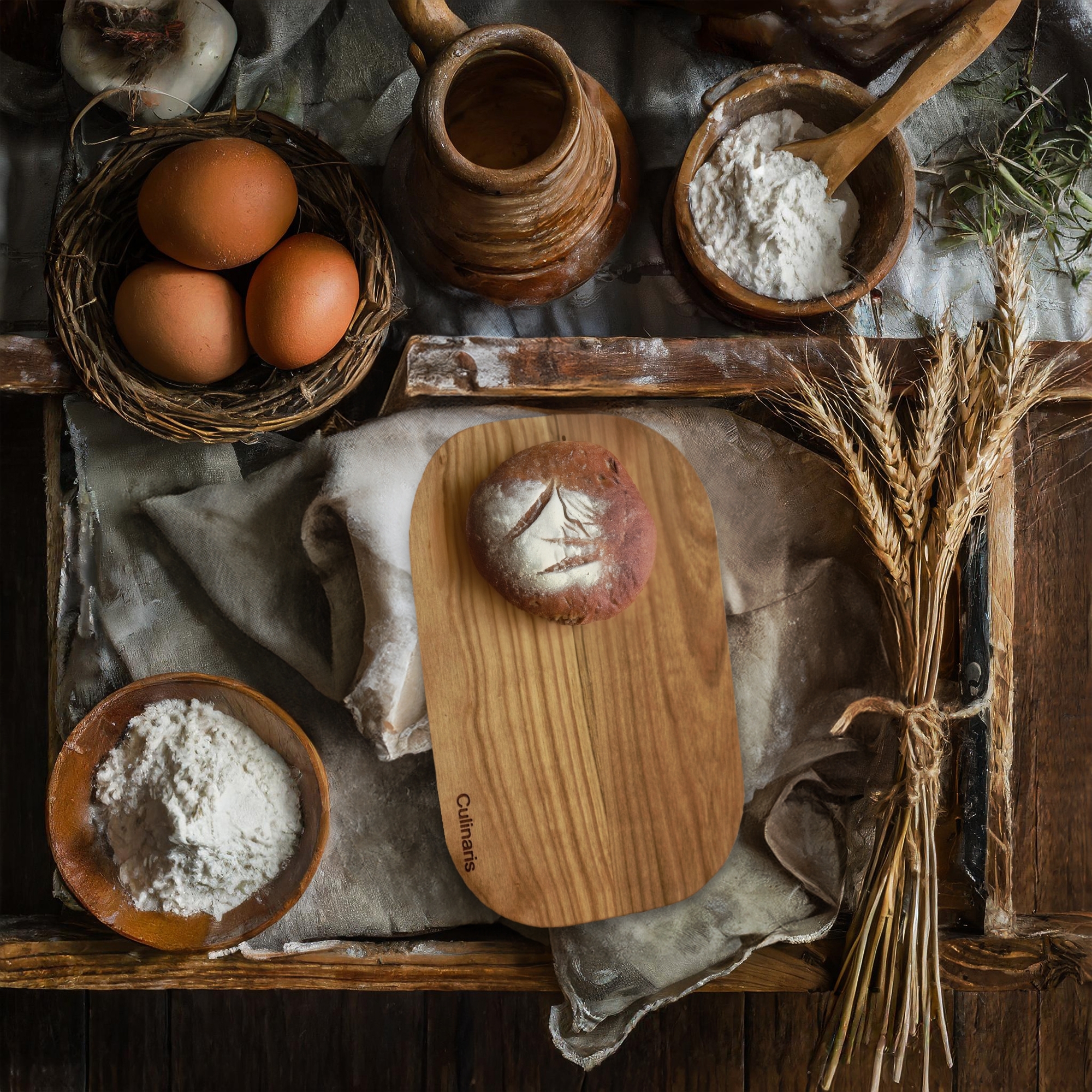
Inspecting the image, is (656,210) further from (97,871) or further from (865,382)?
(97,871)

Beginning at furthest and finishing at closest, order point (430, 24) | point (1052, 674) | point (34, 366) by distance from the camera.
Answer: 1. point (1052, 674)
2. point (34, 366)
3. point (430, 24)

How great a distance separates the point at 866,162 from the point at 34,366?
885 mm

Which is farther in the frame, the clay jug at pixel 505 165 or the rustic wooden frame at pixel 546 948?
the rustic wooden frame at pixel 546 948

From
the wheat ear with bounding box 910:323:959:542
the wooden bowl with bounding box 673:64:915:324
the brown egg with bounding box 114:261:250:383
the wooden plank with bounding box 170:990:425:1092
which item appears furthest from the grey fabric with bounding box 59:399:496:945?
the wheat ear with bounding box 910:323:959:542

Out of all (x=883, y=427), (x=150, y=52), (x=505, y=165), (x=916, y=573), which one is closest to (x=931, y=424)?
(x=883, y=427)

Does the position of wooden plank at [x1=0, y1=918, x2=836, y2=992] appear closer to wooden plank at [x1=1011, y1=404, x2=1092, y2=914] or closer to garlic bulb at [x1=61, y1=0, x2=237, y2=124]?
wooden plank at [x1=1011, y1=404, x2=1092, y2=914]

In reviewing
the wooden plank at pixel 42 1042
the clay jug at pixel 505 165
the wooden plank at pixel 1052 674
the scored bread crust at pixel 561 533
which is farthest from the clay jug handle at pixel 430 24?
the wooden plank at pixel 42 1042

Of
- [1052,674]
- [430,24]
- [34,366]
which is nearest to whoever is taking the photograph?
[430,24]

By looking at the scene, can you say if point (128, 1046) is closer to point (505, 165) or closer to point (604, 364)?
point (604, 364)

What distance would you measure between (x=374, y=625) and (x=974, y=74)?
952 millimetres

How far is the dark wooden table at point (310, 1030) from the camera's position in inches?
44.8

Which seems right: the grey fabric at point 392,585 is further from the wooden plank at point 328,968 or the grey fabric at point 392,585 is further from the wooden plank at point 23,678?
the wooden plank at point 23,678

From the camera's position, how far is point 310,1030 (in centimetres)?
115

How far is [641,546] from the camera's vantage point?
93 cm
